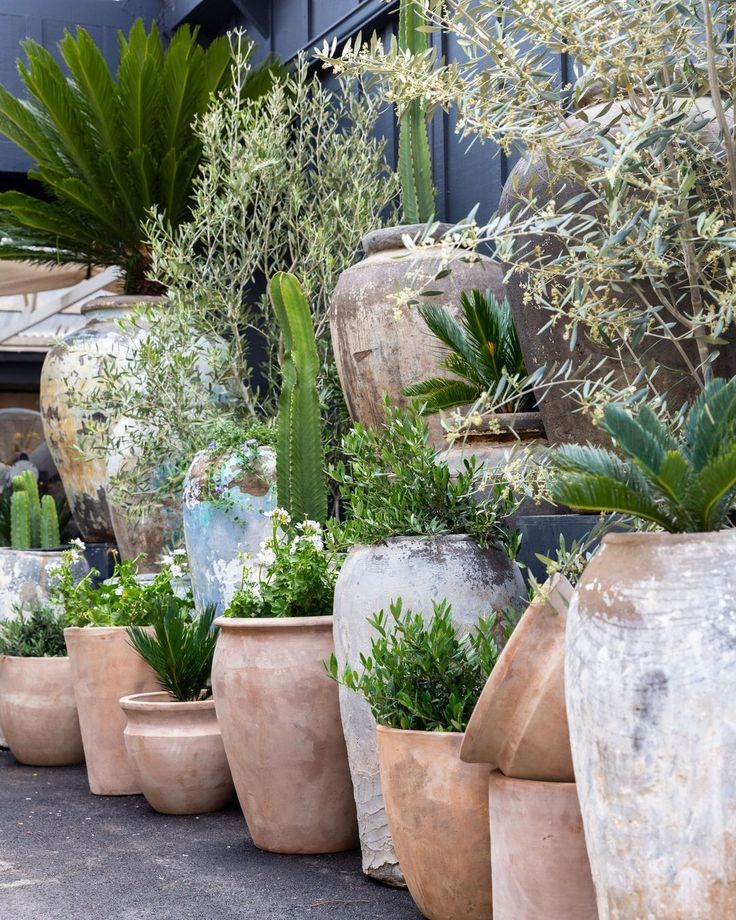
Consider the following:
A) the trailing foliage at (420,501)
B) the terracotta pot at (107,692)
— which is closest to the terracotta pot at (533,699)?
the trailing foliage at (420,501)

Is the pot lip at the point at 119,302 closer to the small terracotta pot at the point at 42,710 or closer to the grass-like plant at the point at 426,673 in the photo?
the small terracotta pot at the point at 42,710

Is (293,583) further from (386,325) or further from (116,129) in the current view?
(116,129)

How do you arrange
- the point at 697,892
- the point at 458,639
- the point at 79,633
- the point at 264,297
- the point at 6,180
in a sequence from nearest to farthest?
the point at 697,892, the point at 458,639, the point at 79,633, the point at 264,297, the point at 6,180

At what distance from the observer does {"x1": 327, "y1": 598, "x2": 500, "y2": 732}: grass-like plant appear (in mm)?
2557

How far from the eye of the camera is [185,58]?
21.5ft

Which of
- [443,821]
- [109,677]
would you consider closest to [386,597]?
[443,821]

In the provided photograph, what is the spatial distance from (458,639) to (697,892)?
106 centimetres

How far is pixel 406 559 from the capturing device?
110 inches

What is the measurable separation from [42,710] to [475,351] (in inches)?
97.8

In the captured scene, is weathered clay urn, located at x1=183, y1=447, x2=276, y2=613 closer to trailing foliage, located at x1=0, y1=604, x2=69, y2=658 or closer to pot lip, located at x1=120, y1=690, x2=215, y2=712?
pot lip, located at x1=120, y1=690, x2=215, y2=712

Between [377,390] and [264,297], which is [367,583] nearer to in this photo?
[377,390]

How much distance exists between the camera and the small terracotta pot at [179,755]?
12.1 feet

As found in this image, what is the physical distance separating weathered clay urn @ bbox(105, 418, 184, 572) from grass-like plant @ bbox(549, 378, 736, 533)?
3.70m

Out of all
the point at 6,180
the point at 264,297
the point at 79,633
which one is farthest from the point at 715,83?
the point at 6,180
